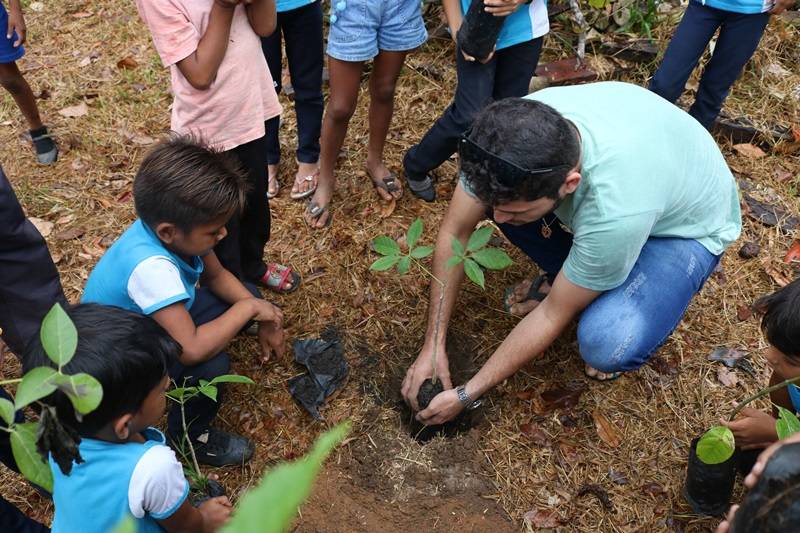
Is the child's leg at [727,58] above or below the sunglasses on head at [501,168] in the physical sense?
below

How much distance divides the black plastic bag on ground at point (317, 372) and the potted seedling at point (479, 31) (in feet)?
4.02

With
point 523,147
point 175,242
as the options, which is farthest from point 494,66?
point 175,242

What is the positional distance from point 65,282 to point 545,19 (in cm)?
226

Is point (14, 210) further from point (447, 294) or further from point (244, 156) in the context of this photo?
point (447, 294)

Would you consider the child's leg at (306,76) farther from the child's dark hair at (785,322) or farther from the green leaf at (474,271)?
the child's dark hair at (785,322)

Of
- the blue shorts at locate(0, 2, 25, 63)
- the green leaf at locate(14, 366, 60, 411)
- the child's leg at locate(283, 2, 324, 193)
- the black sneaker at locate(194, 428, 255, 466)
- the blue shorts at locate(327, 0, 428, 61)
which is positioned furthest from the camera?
the blue shorts at locate(0, 2, 25, 63)

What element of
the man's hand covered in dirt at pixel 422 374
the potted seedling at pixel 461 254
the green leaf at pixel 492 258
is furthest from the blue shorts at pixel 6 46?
the green leaf at pixel 492 258

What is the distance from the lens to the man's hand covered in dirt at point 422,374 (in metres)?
2.21

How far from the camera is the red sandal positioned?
2635 millimetres

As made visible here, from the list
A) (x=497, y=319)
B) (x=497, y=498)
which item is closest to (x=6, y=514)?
(x=497, y=498)

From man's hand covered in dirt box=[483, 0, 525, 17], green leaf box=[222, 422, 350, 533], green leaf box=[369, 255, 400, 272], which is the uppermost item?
green leaf box=[222, 422, 350, 533]

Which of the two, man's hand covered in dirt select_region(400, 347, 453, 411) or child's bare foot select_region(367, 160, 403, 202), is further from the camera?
child's bare foot select_region(367, 160, 403, 202)

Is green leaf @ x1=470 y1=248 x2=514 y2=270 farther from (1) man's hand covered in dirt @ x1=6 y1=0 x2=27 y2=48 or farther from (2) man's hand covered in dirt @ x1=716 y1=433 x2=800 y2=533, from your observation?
(1) man's hand covered in dirt @ x1=6 y1=0 x2=27 y2=48

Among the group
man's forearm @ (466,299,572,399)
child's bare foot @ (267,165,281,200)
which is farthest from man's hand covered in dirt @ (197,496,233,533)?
A: child's bare foot @ (267,165,281,200)
